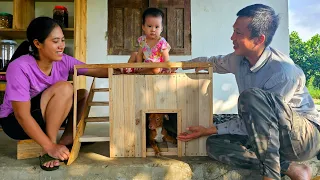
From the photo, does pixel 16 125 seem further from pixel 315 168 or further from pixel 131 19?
pixel 131 19

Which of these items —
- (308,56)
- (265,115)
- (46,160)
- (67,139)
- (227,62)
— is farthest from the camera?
(308,56)

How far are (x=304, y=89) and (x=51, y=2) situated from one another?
3.63 meters

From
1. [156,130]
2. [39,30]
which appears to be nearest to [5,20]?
[39,30]

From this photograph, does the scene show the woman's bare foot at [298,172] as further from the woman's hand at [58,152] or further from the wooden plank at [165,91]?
the woman's hand at [58,152]

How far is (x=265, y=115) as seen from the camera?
159 cm

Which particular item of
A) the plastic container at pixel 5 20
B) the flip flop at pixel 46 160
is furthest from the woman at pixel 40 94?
the plastic container at pixel 5 20

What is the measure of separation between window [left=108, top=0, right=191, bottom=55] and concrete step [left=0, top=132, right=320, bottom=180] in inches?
97.7

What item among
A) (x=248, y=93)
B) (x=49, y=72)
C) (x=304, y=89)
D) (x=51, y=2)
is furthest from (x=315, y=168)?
(x=51, y=2)

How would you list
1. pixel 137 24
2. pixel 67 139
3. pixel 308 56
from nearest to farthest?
pixel 67 139 < pixel 137 24 < pixel 308 56

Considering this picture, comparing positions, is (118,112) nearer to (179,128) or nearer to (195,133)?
(179,128)

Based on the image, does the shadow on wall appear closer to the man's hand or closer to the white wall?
the white wall

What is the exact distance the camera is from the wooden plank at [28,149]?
1.94 m

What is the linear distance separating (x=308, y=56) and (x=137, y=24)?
33.2 feet

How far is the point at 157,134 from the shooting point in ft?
7.02
